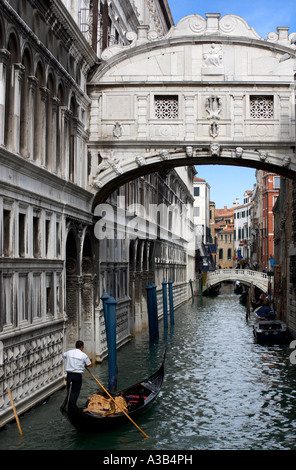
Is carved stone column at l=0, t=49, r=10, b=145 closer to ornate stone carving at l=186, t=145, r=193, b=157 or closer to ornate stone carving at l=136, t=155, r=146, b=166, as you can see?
ornate stone carving at l=136, t=155, r=146, b=166

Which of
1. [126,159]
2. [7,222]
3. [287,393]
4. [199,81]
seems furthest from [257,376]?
[7,222]

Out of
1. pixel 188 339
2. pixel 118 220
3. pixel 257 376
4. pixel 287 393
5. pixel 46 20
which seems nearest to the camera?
pixel 46 20

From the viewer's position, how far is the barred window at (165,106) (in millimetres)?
14867

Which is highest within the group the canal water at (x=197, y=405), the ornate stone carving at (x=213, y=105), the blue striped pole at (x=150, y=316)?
the ornate stone carving at (x=213, y=105)

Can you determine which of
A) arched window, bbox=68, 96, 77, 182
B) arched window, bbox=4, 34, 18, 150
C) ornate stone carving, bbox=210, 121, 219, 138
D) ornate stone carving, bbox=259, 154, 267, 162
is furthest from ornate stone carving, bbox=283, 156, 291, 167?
arched window, bbox=4, 34, 18, 150

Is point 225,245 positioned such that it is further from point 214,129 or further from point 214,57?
point 214,57

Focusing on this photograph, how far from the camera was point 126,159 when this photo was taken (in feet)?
48.8

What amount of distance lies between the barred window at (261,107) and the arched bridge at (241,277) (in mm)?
28802

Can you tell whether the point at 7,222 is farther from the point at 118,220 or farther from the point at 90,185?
the point at 118,220

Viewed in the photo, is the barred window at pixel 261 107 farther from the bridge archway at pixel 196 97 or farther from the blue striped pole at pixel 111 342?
the blue striped pole at pixel 111 342

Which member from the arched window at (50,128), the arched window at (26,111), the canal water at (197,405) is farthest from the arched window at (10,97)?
the canal water at (197,405)

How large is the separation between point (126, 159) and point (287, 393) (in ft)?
18.8

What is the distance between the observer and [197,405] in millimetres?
11727

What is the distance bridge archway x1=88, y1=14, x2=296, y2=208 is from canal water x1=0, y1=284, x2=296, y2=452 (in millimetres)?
4353
